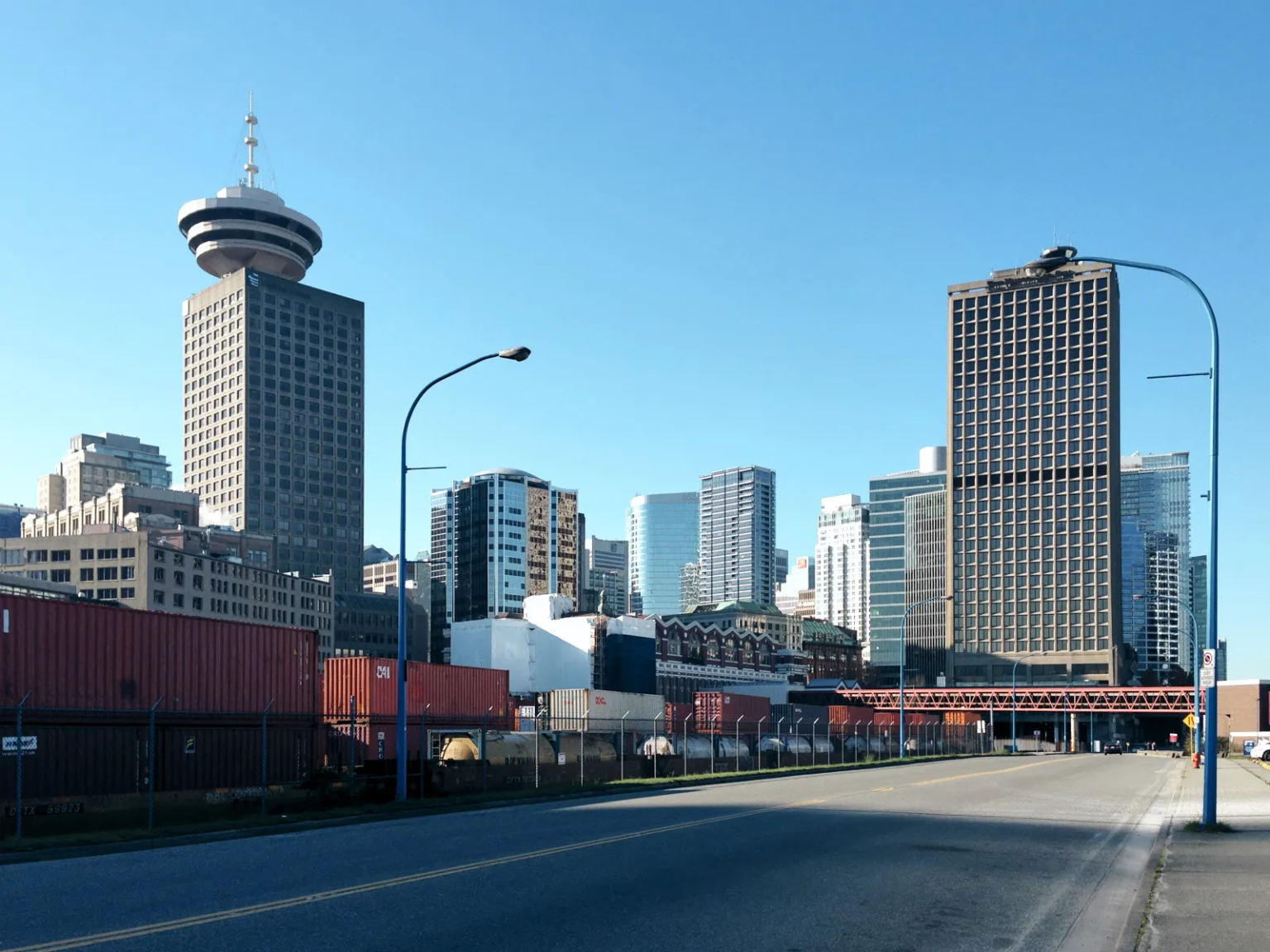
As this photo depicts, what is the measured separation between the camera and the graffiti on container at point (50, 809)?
83.5 feet

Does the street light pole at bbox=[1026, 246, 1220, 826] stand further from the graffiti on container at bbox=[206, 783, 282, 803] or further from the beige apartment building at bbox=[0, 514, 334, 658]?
the beige apartment building at bbox=[0, 514, 334, 658]

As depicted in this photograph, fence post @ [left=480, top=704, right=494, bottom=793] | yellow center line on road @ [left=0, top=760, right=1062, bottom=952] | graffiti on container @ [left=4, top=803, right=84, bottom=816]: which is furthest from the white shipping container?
yellow center line on road @ [left=0, top=760, right=1062, bottom=952]

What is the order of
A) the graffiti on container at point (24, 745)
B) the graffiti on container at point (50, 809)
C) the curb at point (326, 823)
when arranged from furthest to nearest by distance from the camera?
the graffiti on container at point (50, 809), the graffiti on container at point (24, 745), the curb at point (326, 823)

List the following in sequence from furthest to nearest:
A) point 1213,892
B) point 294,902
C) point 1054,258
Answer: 1. point 1054,258
2. point 1213,892
3. point 294,902

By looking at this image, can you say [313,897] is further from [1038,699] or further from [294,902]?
[1038,699]

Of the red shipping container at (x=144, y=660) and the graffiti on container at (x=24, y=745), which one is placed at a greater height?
the red shipping container at (x=144, y=660)

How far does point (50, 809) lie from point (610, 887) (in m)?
16.1

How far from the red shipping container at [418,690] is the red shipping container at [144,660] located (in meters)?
3.85

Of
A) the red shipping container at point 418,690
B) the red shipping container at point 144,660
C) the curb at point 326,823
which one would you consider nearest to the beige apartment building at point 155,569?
the red shipping container at point 418,690

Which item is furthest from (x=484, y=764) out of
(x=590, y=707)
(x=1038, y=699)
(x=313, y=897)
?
(x=1038, y=699)

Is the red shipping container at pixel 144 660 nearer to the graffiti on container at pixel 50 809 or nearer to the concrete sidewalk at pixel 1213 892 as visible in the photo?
the graffiti on container at pixel 50 809

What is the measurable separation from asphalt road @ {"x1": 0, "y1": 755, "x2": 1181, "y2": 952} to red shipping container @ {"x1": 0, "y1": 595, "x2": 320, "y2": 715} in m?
8.02

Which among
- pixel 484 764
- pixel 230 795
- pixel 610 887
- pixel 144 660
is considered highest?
pixel 144 660

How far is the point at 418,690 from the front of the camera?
46.8 metres
